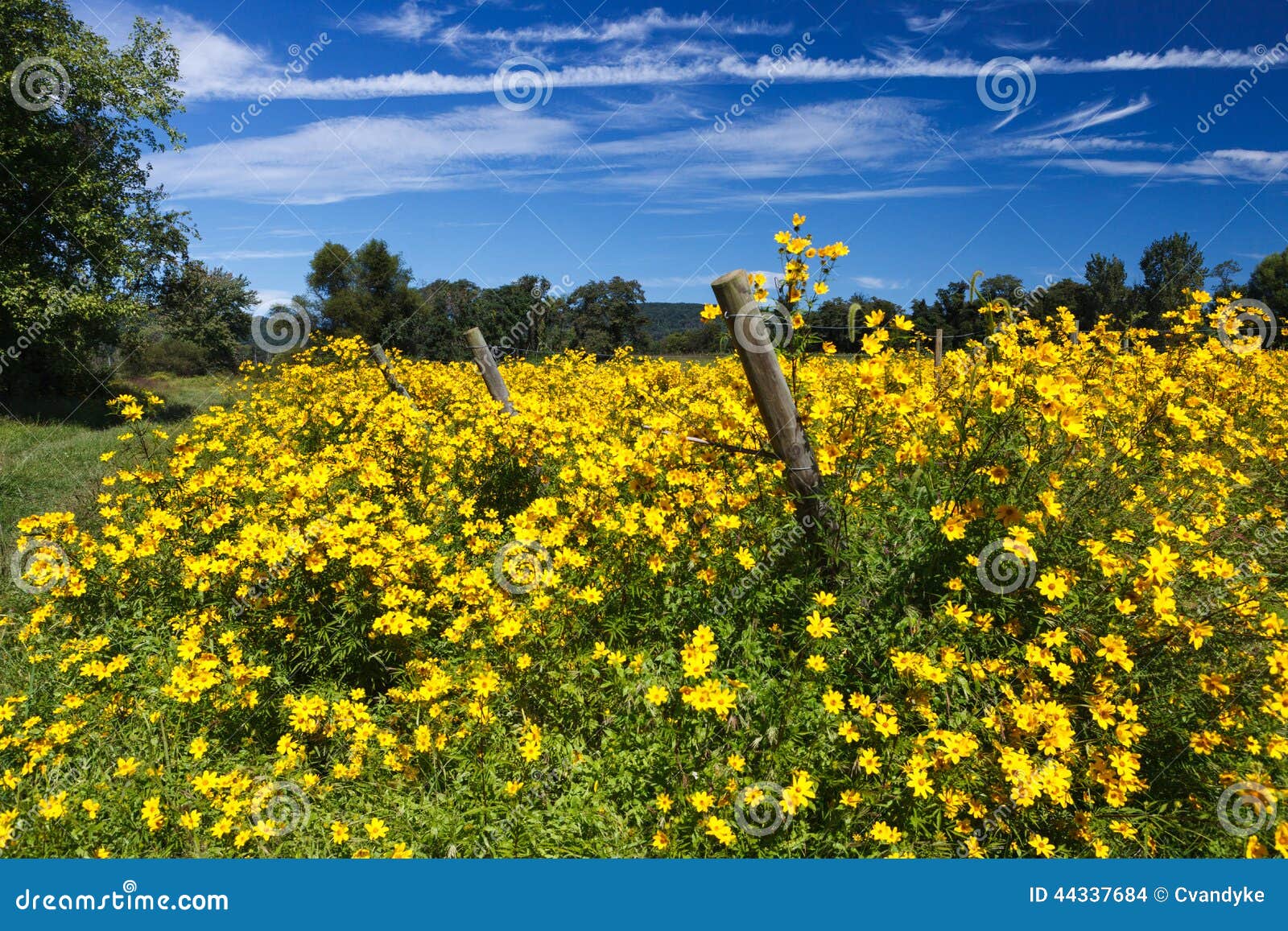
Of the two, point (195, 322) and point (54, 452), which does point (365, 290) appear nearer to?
point (195, 322)

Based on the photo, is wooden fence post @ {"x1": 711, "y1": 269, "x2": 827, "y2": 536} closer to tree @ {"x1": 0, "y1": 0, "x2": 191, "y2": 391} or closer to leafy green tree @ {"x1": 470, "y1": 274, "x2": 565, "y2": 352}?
tree @ {"x1": 0, "y1": 0, "x2": 191, "y2": 391}

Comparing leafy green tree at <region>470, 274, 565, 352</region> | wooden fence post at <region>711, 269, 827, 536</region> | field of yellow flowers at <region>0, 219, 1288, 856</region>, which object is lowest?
field of yellow flowers at <region>0, 219, 1288, 856</region>

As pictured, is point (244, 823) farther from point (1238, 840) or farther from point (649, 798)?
point (1238, 840)

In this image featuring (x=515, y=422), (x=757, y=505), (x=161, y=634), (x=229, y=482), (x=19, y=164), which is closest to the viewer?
(x=757, y=505)

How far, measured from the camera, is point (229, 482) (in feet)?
14.6

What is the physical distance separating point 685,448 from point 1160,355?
4353 mm

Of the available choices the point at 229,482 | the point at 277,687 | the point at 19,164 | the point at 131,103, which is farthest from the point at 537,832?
the point at 131,103

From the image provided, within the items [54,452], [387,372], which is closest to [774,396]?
[387,372]

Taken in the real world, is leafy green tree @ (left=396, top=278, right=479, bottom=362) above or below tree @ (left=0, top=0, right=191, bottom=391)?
above

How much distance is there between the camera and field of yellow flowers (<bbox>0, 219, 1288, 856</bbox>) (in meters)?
2.46

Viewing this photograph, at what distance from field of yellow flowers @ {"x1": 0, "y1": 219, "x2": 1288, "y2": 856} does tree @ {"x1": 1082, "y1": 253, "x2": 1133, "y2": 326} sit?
4934cm

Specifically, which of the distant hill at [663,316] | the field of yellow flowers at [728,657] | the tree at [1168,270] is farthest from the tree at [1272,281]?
the field of yellow flowers at [728,657]

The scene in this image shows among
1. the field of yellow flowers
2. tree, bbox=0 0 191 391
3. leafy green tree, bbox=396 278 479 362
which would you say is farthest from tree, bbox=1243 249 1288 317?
tree, bbox=0 0 191 391

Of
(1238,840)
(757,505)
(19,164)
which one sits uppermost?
(19,164)
